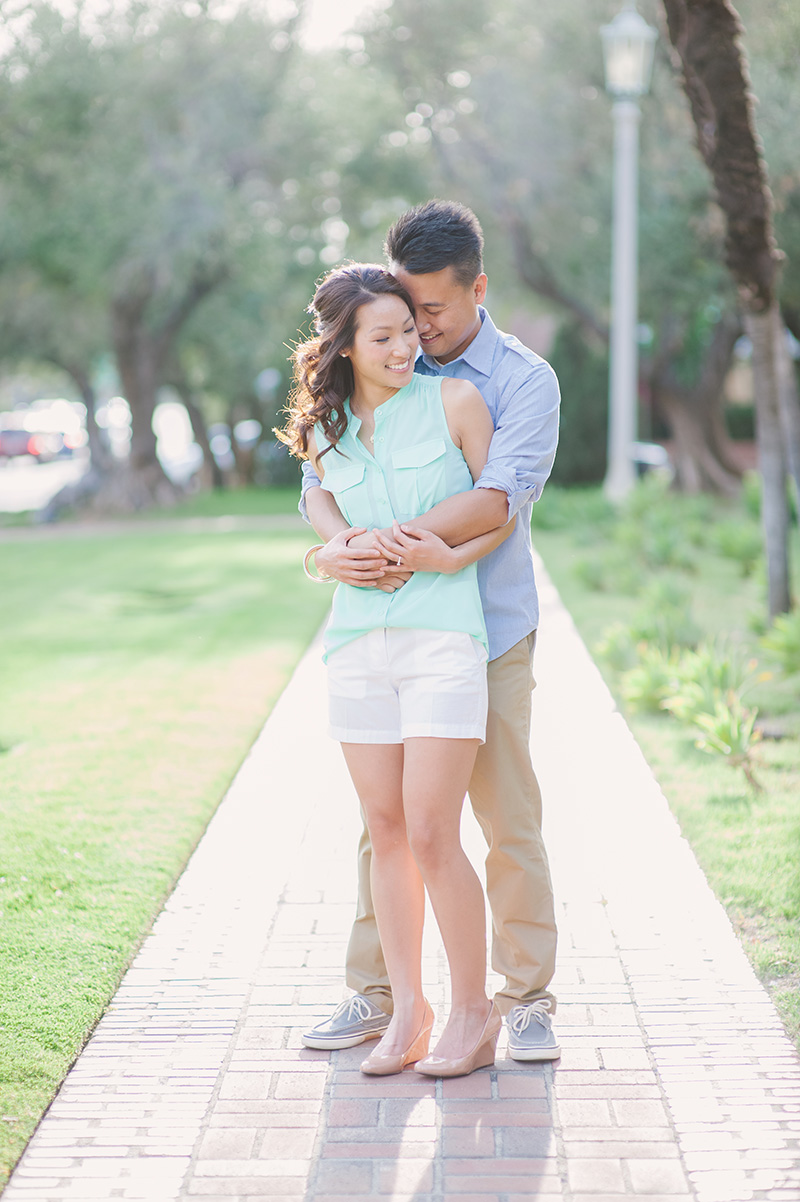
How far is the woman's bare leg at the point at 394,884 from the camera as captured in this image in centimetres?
290

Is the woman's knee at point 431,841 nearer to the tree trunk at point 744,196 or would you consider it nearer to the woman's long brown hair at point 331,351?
the woman's long brown hair at point 331,351

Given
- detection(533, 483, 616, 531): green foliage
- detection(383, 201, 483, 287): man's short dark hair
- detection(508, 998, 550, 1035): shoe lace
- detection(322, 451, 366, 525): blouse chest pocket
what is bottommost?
detection(533, 483, 616, 531): green foliage

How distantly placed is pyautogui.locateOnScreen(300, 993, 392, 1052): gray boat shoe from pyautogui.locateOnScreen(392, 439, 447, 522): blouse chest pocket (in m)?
1.27

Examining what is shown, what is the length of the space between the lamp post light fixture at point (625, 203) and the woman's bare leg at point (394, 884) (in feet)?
41.5

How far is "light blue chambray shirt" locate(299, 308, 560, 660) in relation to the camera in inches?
112

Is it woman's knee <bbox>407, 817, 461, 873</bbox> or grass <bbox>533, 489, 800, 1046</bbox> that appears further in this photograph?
grass <bbox>533, 489, 800, 1046</bbox>

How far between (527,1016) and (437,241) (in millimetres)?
1876

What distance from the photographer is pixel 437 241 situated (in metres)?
2.78

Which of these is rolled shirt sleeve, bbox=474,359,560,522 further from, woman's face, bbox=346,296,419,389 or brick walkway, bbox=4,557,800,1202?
brick walkway, bbox=4,557,800,1202

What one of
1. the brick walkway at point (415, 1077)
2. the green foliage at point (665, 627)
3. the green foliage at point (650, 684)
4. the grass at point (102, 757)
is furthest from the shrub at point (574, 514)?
the brick walkway at point (415, 1077)

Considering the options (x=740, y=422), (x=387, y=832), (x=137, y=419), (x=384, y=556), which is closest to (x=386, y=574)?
(x=384, y=556)

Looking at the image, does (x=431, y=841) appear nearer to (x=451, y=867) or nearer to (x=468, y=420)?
(x=451, y=867)

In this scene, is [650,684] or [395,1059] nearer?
[395,1059]

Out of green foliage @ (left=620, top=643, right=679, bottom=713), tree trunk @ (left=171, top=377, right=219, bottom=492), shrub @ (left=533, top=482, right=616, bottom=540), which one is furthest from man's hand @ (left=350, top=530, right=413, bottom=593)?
tree trunk @ (left=171, top=377, right=219, bottom=492)
